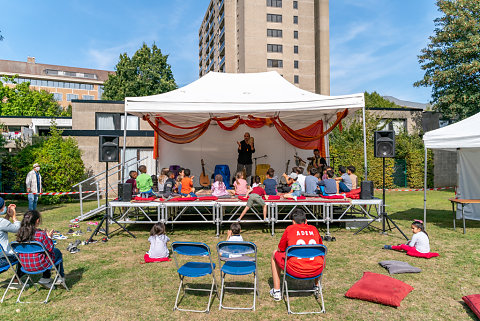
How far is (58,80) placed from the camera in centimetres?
6756

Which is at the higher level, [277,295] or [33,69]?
[33,69]

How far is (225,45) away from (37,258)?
42643 millimetres

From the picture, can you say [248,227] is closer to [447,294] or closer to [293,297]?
[293,297]

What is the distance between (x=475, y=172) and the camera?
816cm

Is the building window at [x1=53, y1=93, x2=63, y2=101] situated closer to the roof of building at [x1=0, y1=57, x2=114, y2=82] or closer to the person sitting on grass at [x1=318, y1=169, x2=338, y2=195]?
the roof of building at [x1=0, y1=57, x2=114, y2=82]

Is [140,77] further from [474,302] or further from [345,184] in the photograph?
[474,302]

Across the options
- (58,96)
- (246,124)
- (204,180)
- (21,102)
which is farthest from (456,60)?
(58,96)

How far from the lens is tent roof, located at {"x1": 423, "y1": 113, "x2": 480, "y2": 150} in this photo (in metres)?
6.32

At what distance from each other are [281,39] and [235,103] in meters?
35.3

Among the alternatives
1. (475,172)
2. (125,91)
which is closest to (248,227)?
(475,172)

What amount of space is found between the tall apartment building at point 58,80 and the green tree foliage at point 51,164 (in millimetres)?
54135

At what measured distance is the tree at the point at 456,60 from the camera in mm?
15734

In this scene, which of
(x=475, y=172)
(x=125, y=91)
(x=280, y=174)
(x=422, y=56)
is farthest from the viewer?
(x=125, y=91)

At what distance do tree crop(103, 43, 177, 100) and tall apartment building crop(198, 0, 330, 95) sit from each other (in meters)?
12.3
